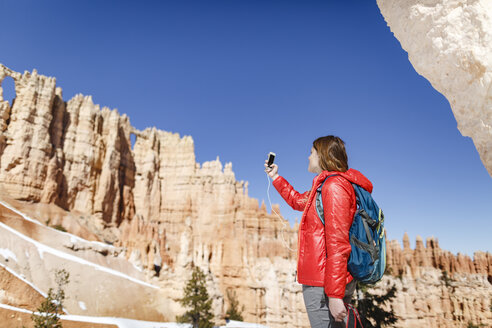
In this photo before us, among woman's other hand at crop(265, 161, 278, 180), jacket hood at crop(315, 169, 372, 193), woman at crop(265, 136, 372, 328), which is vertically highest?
woman's other hand at crop(265, 161, 278, 180)

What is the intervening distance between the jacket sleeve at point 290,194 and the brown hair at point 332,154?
481mm

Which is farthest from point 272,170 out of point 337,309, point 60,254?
point 60,254

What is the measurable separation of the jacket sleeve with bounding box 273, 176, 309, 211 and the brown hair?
481 mm

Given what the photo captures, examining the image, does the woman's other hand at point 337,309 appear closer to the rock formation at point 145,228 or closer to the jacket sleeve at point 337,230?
the jacket sleeve at point 337,230

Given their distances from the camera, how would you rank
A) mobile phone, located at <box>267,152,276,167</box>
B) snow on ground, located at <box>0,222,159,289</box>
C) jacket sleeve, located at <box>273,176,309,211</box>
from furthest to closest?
snow on ground, located at <box>0,222,159,289</box>, mobile phone, located at <box>267,152,276,167</box>, jacket sleeve, located at <box>273,176,309,211</box>

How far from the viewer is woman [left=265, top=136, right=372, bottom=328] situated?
1939 millimetres

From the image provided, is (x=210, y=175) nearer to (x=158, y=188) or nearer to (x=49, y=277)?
(x=158, y=188)

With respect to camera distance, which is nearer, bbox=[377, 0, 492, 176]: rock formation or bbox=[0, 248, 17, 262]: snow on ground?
bbox=[377, 0, 492, 176]: rock formation

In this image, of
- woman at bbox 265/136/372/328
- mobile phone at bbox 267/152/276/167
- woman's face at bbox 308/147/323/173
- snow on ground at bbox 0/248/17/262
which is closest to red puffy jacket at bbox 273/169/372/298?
woman at bbox 265/136/372/328

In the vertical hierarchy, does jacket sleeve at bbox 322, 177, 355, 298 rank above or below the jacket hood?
below

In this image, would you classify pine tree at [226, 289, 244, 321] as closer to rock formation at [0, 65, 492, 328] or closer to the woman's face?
rock formation at [0, 65, 492, 328]

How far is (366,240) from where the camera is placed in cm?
208

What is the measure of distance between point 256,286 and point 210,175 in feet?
56.5

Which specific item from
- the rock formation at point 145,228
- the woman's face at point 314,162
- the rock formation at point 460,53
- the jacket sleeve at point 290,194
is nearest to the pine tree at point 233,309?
the rock formation at point 145,228
